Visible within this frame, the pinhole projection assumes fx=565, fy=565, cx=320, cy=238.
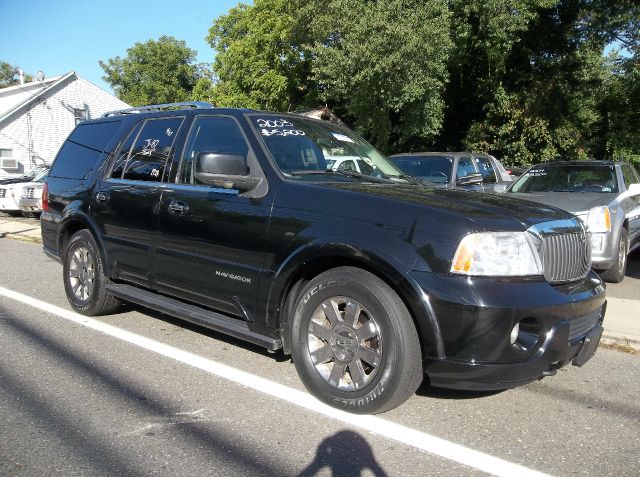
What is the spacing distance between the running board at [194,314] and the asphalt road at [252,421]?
34cm

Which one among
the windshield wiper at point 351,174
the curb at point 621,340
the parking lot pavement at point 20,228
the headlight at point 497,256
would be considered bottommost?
the parking lot pavement at point 20,228

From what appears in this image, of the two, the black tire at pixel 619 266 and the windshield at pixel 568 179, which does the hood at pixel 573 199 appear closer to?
the windshield at pixel 568 179

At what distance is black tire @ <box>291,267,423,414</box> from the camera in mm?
3168

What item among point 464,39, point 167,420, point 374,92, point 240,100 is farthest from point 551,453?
point 240,100

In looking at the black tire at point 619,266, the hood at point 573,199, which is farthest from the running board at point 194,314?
the black tire at point 619,266

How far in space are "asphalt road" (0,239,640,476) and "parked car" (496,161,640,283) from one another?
226 cm

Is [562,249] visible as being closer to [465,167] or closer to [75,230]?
[75,230]

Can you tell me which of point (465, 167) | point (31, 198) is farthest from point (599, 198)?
point (31, 198)

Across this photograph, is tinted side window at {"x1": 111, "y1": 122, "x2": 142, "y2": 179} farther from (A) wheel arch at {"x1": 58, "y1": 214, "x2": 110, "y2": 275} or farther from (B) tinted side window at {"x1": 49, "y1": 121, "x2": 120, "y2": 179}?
(A) wheel arch at {"x1": 58, "y1": 214, "x2": 110, "y2": 275}

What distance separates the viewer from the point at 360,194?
3473mm

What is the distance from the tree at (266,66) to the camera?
30797 millimetres

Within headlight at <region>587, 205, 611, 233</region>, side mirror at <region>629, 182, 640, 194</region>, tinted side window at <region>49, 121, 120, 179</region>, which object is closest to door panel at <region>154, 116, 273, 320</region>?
tinted side window at <region>49, 121, 120, 179</region>

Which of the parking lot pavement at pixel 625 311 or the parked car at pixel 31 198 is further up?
the parked car at pixel 31 198

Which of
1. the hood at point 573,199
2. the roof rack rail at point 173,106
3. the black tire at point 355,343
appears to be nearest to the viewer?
the black tire at point 355,343
